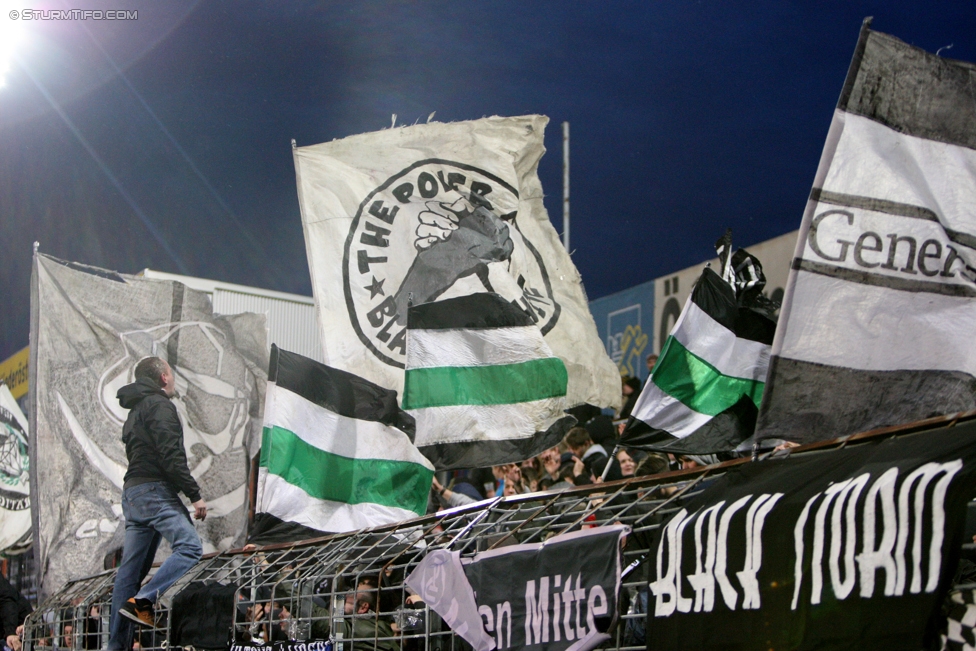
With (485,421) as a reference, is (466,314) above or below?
above

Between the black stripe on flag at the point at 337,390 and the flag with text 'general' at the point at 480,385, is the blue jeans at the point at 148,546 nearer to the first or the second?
the black stripe on flag at the point at 337,390

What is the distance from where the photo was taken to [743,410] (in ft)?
20.4

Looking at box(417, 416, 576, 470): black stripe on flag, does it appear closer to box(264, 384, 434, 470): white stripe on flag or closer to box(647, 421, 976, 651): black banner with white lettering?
box(264, 384, 434, 470): white stripe on flag

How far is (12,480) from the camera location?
573 inches

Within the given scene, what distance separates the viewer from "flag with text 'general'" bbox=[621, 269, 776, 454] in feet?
19.6

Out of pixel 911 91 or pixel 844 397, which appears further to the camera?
pixel 911 91

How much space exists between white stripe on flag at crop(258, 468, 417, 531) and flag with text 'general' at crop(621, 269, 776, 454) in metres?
1.95

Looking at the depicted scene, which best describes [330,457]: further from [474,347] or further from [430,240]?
[430,240]

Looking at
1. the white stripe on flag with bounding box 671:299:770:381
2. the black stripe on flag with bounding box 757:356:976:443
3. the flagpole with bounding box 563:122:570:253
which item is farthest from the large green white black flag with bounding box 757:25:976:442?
the flagpole with bounding box 563:122:570:253

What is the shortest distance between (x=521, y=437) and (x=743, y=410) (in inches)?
57.6

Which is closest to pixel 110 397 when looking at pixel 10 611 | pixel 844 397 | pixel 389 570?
pixel 10 611

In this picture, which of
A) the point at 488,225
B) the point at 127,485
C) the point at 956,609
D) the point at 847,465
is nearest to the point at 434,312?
the point at 488,225

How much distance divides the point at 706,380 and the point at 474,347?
5.46 ft

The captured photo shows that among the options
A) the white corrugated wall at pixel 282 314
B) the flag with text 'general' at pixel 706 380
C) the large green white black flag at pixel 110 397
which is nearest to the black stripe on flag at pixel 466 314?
the flag with text 'general' at pixel 706 380
